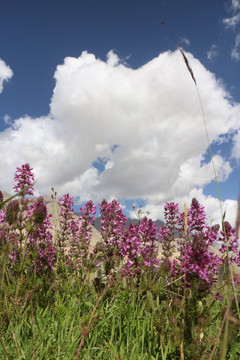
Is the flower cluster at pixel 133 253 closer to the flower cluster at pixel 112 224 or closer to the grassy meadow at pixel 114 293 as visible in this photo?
the grassy meadow at pixel 114 293

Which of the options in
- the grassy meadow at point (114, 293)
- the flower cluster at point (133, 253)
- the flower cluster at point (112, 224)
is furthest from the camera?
the flower cluster at point (112, 224)

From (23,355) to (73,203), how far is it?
6.77 m

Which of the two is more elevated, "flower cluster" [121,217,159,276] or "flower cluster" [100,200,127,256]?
"flower cluster" [100,200,127,256]

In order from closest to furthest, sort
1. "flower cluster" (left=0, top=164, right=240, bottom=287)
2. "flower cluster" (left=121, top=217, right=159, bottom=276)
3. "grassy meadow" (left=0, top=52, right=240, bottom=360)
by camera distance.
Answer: "grassy meadow" (left=0, top=52, right=240, bottom=360), "flower cluster" (left=0, top=164, right=240, bottom=287), "flower cluster" (left=121, top=217, right=159, bottom=276)

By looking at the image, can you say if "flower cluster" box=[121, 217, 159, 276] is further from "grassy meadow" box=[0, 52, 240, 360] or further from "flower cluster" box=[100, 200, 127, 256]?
"flower cluster" box=[100, 200, 127, 256]

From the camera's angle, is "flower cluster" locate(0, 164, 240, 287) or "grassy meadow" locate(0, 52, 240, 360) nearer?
"grassy meadow" locate(0, 52, 240, 360)

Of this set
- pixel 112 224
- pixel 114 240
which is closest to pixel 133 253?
pixel 114 240

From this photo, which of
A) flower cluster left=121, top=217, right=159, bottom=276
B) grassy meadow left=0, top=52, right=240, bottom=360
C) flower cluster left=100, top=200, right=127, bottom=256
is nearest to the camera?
grassy meadow left=0, top=52, right=240, bottom=360

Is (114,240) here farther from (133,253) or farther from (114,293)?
(114,293)

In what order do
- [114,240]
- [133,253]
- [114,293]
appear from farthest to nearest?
[114,240] → [133,253] → [114,293]

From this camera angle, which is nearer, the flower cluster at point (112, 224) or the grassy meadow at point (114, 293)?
the grassy meadow at point (114, 293)

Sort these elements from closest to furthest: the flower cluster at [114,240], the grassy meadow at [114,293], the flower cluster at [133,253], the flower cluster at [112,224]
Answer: the grassy meadow at [114,293] → the flower cluster at [114,240] → the flower cluster at [133,253] → the flower cluster at [112,224]

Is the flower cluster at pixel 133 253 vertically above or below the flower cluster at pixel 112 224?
below

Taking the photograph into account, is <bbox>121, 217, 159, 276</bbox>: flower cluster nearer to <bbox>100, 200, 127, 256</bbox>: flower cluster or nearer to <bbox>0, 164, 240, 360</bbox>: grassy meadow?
<bbox>0, 164, 240, 360</bbox>: grassy meadow
